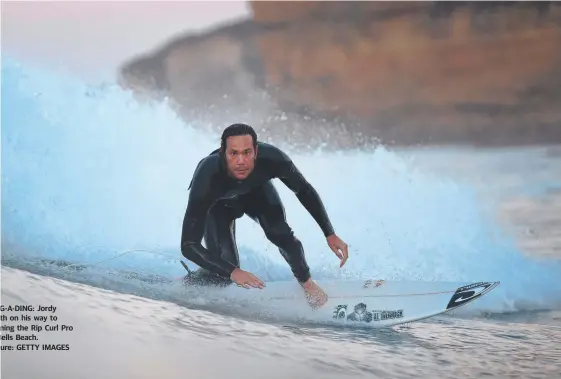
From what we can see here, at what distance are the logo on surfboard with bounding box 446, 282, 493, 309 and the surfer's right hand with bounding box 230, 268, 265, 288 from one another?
2.55 ft

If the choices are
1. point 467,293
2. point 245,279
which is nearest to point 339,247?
point 245,279

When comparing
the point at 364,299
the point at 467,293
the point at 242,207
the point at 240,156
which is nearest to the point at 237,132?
the point at 240,156

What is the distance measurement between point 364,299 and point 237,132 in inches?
33.5

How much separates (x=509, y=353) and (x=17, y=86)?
232 centimetres

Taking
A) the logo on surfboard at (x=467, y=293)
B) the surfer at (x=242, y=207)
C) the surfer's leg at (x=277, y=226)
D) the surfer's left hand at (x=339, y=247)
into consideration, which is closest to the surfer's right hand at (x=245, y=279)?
the surfer at (x=242, y=207)

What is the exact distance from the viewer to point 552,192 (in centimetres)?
262

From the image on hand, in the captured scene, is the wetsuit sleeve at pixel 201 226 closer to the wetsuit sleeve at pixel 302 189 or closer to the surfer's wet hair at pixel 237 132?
the surfer's wet hair at pixel 237 132

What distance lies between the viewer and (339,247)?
2611mm

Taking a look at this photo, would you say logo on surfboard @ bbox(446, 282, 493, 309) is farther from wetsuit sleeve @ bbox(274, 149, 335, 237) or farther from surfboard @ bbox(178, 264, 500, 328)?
wetsuit sleeve @ bbox(274, 149, 335, 237)

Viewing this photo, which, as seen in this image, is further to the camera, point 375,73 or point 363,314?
point 375,73

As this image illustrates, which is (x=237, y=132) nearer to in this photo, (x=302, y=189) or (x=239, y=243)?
(x=302, y=189)

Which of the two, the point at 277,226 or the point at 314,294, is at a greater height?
the point at 277,226

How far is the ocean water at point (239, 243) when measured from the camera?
2580 millimetres

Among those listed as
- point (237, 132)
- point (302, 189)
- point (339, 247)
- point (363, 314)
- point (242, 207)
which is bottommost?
point (363, 314)
